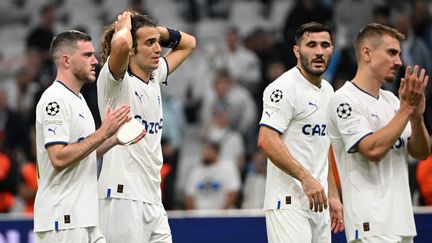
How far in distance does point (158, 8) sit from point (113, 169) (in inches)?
370

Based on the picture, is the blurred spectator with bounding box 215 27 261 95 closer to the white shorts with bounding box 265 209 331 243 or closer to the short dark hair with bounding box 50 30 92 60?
the white shorts with bounding box 265 209 331 243

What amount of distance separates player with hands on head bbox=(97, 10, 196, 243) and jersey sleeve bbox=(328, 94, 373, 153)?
4.93 ft

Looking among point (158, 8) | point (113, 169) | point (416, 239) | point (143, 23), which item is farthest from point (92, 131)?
point (158, 8)

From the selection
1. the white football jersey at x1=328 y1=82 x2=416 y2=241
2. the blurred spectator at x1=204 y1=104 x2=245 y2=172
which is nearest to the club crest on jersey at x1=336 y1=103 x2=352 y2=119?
the white football jersey at x1=328 y1=82 x2=416 y2=241

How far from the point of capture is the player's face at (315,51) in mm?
8336

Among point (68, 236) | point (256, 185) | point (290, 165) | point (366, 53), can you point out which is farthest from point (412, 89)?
point (256, 185)

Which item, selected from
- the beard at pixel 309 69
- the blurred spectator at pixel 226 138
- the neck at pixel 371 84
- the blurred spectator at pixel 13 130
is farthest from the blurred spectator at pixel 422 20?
the neck at pixel 371 84

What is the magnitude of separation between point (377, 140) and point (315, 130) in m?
1.05

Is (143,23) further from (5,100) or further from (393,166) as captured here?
(5,100)

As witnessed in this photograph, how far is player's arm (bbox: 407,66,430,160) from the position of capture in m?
7.20

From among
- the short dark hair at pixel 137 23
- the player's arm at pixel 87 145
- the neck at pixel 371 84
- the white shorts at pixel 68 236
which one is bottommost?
the white shorts at pixel 68 236

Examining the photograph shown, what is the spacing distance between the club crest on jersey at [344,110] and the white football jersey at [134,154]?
1.54 m

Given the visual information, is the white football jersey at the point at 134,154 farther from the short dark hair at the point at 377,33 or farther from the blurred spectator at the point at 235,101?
the blurred spectator at the point at 235,101

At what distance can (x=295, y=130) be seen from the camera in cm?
827
